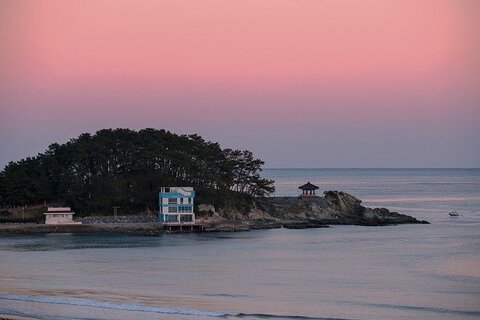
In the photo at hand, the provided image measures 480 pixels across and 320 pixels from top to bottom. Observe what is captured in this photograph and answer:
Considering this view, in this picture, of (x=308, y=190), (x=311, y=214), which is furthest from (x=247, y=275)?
(x=308, y=190)

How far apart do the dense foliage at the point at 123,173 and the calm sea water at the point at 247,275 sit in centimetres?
555

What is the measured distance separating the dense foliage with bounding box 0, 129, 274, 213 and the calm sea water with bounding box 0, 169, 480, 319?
555cm

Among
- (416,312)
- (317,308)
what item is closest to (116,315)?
(317,308)

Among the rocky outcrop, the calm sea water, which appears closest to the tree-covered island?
the rocky outcrop

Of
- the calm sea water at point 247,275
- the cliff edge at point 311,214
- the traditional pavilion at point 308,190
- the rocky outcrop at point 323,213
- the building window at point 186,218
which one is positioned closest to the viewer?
the calm sea water at point 247,275

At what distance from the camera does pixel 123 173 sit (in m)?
68.1

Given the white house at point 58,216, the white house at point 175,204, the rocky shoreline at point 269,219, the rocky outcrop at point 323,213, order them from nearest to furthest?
Result: the rocky shoreline at point 269,219 → the white house at point 58,216 → the white house at point 175,204 → the rocky outcrop at point 323,213

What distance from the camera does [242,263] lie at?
1811 inches

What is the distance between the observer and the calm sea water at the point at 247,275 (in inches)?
1254

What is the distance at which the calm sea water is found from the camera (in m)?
31.8

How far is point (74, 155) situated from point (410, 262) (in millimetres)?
28223

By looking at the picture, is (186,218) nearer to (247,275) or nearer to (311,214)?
(311,214)

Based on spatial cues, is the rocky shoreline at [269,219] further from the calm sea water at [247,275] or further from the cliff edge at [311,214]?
the calm sea water at [247,275]

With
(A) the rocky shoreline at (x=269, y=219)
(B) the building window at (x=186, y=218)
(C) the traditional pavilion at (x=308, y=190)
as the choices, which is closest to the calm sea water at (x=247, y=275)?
(A) the rocky shoreline at (x=269, y=219)
